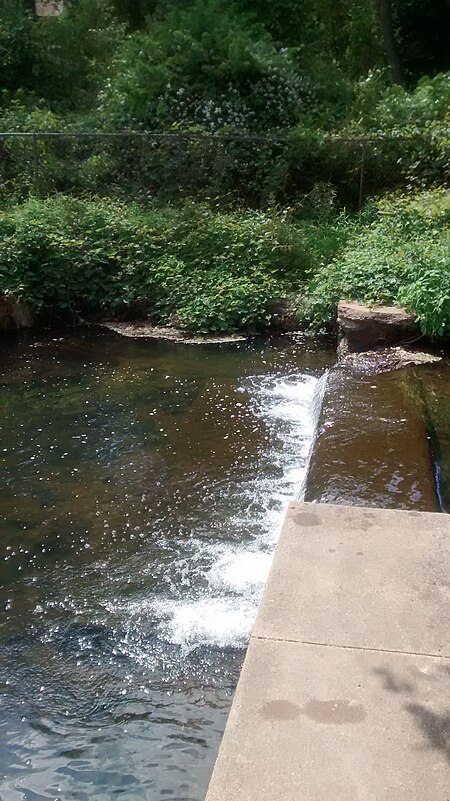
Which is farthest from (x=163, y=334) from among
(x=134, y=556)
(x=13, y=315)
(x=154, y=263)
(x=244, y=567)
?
(x=244, y=567)

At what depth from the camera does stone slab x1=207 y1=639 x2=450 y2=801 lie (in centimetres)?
196

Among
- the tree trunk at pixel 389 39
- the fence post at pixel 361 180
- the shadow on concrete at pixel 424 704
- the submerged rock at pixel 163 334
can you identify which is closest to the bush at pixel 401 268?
the submerged rock at pixel 163 334

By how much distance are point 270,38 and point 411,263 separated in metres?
8.86

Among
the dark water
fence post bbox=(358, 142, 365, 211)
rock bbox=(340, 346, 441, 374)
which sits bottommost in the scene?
the dark water

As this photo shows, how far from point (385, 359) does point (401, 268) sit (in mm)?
1565

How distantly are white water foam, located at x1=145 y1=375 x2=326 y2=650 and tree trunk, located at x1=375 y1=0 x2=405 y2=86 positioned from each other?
14695 millimetres

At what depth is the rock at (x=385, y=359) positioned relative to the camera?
6436 millimetres

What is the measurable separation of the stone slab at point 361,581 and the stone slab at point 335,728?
97mm

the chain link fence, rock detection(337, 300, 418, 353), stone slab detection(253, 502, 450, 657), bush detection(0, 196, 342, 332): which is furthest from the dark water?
the chain link fence

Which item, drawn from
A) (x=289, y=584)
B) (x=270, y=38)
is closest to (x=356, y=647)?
(x=289, y=584)

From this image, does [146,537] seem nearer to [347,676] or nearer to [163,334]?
[347,676]

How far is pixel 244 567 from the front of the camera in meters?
4.02

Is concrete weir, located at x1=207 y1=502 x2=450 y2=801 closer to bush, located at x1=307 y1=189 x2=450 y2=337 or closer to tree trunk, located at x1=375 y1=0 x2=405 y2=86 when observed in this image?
bush, located at x1=307 y1=189 x2=450 y2=337

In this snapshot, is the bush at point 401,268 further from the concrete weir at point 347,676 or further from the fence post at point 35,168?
the fence post at point 35,168
